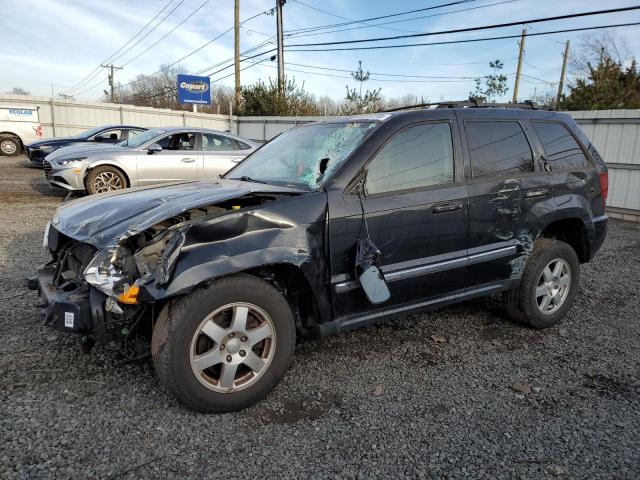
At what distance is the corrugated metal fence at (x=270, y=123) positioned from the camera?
32.1ft

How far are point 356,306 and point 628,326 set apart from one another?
2.84 meters

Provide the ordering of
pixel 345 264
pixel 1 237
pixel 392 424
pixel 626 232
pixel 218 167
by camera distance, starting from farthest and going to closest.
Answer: pixel 218 167, pixel 626 232, pixel 1 237, pixel 345 264, pixel 392 424

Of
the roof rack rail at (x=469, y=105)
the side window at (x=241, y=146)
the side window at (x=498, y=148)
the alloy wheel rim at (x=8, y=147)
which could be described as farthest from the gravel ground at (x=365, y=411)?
the alloy wheel rim at (x=8, y=147)

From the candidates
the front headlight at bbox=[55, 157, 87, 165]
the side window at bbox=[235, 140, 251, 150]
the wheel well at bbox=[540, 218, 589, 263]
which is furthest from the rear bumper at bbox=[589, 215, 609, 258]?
the front headlight at bbox=[55, 157, 87, 165]

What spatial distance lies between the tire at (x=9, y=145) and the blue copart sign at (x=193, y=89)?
10.6 m

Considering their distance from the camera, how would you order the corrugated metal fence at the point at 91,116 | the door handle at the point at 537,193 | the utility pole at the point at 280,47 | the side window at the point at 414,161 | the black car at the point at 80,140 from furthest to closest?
1. the utility pole at the point at 280,47
2. the corrugated metal fence at the point at 91,116
3. the black car at the point at 80,140
4. the door handle at the point at 537,193
5. the side window at the point at 414,161

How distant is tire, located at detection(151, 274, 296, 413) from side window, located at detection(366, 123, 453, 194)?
1.06 meters

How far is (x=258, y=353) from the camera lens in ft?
9.55

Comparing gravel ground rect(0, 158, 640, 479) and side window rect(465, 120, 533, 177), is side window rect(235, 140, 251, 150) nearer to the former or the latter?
gravel ground rect(0, 158, 640, 479)

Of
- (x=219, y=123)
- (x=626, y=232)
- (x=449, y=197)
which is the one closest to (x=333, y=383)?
(x=449, y=197)

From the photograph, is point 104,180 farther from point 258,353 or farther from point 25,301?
point 258,353

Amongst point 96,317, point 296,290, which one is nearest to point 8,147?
point 96,317

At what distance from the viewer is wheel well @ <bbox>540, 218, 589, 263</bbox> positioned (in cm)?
429

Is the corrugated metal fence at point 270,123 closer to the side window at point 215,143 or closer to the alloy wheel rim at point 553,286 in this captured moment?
the side window at point 215,143
